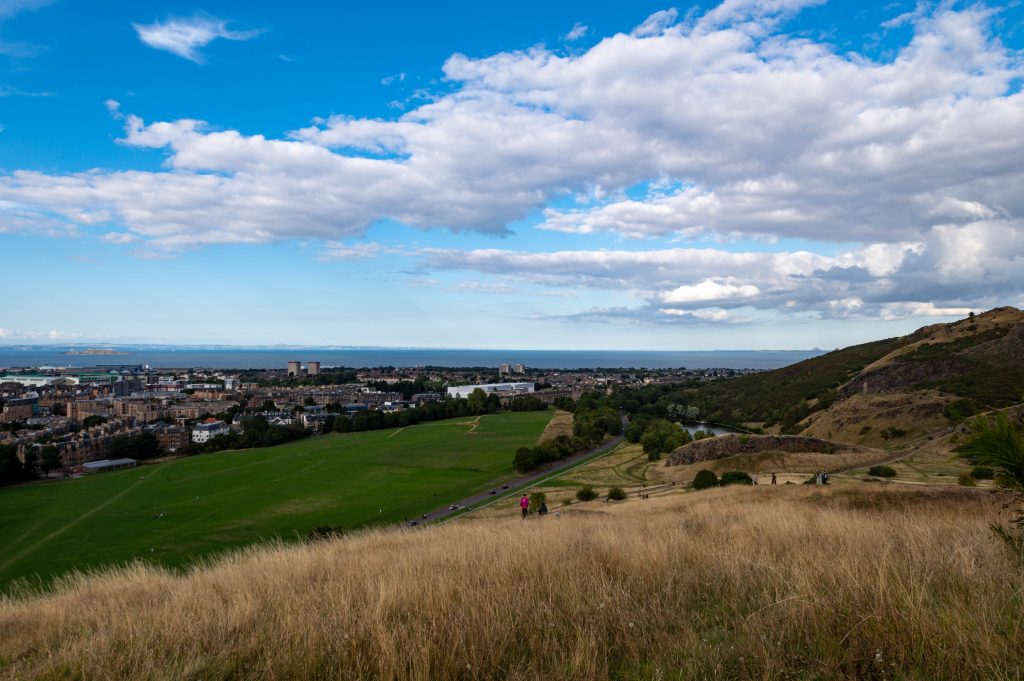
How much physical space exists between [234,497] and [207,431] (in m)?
50.6

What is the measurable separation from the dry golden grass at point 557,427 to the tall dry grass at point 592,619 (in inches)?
2742

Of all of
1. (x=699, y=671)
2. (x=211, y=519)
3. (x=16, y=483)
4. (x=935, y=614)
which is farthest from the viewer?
(x=16, y=483)

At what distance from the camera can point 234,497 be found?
52375 mm

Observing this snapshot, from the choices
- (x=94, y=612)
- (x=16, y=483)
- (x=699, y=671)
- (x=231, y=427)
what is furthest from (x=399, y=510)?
(x=231, y=427)

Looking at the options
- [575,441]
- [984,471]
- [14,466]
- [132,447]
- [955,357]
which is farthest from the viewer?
[132,447]

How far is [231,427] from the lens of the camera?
335 feet

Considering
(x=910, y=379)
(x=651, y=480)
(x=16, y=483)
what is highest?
(x=910, y=379)

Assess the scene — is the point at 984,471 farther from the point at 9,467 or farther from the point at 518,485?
the point at 9,467

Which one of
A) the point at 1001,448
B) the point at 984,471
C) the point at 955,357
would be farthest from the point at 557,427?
the point at 1001,448

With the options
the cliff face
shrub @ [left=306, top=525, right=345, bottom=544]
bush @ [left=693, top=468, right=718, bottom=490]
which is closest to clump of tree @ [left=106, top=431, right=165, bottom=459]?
shrub @ [left=306, top=525, right=345, bottom=544]

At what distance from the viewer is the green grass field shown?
37.8 meters

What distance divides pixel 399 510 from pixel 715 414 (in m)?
81.0

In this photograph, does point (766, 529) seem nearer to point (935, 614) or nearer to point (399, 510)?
point (935, 614)

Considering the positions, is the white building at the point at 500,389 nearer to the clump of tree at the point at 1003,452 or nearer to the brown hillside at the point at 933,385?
the brown hillside at the point at 933,385
